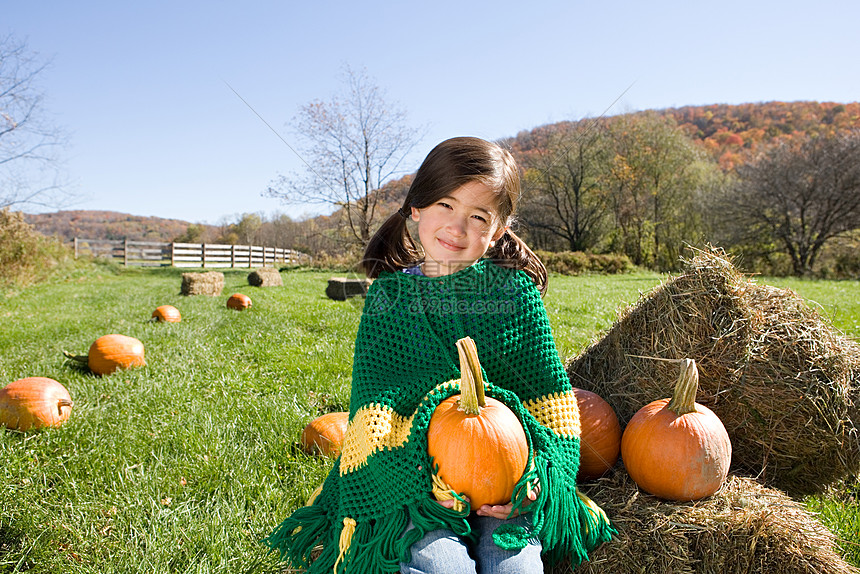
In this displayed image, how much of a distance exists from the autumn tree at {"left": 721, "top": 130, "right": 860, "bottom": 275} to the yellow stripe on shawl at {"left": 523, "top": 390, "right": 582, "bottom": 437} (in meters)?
27.9

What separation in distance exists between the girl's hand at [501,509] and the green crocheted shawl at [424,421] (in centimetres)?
3

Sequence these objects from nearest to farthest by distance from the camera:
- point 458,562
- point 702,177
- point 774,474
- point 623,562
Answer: point 458,562 < point 623,562 < point 774,474 < point 702,177

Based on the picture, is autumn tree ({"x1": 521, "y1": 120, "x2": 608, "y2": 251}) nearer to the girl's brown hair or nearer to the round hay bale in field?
the girl's brown hair

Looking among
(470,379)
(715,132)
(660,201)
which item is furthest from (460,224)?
(715,132)

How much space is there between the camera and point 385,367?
2090 mm

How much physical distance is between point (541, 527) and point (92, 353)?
4.99m

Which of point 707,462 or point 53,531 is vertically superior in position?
point 707,462

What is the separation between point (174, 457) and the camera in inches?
123

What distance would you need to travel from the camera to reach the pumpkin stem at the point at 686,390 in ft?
7.22

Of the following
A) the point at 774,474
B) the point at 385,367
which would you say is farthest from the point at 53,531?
the point at 774,474

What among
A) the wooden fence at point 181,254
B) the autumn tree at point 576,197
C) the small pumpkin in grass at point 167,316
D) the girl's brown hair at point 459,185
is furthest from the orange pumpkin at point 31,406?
the autumn tree at point 576,197

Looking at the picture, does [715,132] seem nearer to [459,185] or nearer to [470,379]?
[459,185]

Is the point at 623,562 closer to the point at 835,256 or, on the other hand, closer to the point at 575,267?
the point at 575,267

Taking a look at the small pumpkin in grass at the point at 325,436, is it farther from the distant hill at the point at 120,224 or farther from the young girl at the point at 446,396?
the distant hill at the point at 120,224
